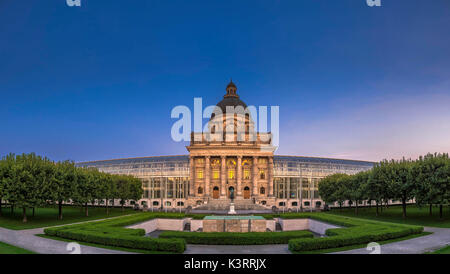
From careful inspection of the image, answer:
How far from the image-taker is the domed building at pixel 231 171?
106 m

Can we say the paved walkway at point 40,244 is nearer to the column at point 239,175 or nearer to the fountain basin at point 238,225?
the fountain basin at point 238,225

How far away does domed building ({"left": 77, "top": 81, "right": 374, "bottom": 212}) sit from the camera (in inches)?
4178

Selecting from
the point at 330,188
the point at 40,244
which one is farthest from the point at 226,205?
the point at 40,244

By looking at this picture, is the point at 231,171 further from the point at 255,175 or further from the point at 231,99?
the point at 231,99

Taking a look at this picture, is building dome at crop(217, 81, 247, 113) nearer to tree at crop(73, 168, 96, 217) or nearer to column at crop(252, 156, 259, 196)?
column at crop(252, 156, 259, 196)

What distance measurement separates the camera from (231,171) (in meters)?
109

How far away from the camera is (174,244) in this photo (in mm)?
28578

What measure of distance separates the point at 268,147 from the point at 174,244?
81.5 meters

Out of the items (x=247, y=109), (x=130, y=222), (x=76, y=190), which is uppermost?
(x=247, y=109)

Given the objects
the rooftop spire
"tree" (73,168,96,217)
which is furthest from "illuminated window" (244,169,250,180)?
"tree" (73,168,96,217)

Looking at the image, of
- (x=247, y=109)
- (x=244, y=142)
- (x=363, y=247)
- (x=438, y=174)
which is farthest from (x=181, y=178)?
(x=363, y=247)

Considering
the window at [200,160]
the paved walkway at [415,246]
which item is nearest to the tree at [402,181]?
the paved walkway at [415,246]

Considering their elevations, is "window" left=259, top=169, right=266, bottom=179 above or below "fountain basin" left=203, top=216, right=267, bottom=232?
above
